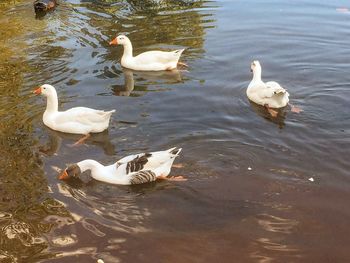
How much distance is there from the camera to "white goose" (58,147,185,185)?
26.3 ft

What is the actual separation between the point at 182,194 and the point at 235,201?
835 millimetres

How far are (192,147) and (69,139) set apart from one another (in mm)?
2628

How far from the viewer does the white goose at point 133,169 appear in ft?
26.3

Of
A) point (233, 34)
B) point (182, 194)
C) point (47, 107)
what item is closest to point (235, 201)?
point (182, 194)

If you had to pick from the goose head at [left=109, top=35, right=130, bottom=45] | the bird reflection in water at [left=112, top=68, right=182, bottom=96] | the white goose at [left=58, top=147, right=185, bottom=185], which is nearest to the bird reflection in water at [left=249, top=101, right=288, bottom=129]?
the bird reflection in water at [left=112, top=68, right=182, bottom=96]

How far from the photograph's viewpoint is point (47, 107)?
413 inches

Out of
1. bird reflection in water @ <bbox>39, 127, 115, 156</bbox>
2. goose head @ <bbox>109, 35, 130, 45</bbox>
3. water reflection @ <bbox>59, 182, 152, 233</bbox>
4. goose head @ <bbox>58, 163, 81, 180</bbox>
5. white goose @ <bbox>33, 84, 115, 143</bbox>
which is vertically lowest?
water reflection @ <bbox>59, 182, 152, 233</bbox>

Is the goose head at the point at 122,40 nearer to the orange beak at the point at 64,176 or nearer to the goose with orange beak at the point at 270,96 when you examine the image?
the goose with orange beak at the point at 270,96

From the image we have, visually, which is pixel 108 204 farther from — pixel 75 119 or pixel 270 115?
pixel 270 115

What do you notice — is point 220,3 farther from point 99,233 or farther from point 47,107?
point 99,233

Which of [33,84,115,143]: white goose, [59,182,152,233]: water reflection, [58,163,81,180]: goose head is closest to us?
[59,182,152,233]: water reflection

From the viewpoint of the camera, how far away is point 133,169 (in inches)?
315

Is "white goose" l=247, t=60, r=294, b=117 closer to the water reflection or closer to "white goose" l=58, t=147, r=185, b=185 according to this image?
"white goose" l=58, t=147, r=185, b=185

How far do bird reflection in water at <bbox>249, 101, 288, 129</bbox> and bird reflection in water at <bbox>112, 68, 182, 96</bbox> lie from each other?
8.23 ft
